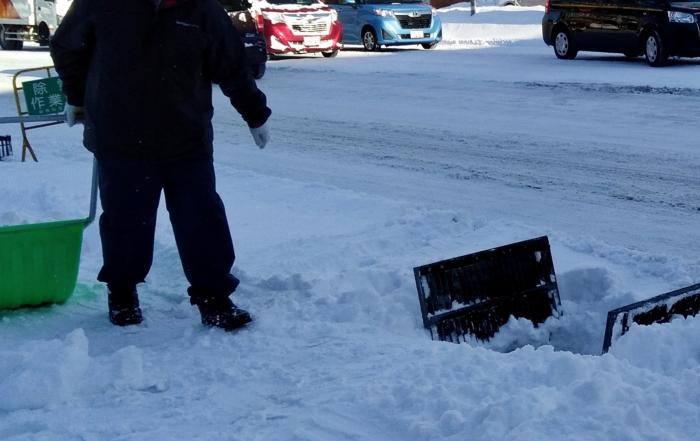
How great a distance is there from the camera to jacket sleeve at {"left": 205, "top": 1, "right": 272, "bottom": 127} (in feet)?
14.2

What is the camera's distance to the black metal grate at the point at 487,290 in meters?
4.73

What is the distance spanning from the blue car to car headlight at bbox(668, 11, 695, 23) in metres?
6.94

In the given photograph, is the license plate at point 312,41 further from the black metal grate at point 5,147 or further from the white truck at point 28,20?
the black metal grate at point 5,147

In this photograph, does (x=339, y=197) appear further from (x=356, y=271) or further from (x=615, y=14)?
(x=615, y=14)

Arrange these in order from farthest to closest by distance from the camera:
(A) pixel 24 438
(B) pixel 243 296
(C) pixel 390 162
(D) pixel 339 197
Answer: (C) pixel 390 162 → (D) pixel 339 197 → (B) pixel 243 296 → (A) pixel 24 438

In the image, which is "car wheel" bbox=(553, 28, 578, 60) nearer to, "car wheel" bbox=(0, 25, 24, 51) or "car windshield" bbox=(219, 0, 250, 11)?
"car windshield" bbox=(219, 0, 250, 11)

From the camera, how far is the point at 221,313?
4539mm

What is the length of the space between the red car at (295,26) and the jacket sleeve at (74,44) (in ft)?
51.4

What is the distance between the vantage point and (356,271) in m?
5.35

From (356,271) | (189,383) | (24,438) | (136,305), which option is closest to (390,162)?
(356,271)

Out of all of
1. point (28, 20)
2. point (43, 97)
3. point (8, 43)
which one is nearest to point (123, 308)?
point (43, 97)

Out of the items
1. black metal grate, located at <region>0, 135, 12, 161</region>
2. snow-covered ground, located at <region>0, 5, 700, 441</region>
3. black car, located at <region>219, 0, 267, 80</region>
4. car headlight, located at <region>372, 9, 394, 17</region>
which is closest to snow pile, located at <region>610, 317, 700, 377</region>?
snow-covered ground, located at <region>0, 5, 700, 441</region>

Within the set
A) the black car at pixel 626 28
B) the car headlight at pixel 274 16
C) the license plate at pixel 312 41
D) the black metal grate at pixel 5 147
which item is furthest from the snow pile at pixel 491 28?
the black metal grate at pixel 5 147

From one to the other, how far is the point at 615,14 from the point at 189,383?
48.3 feet
